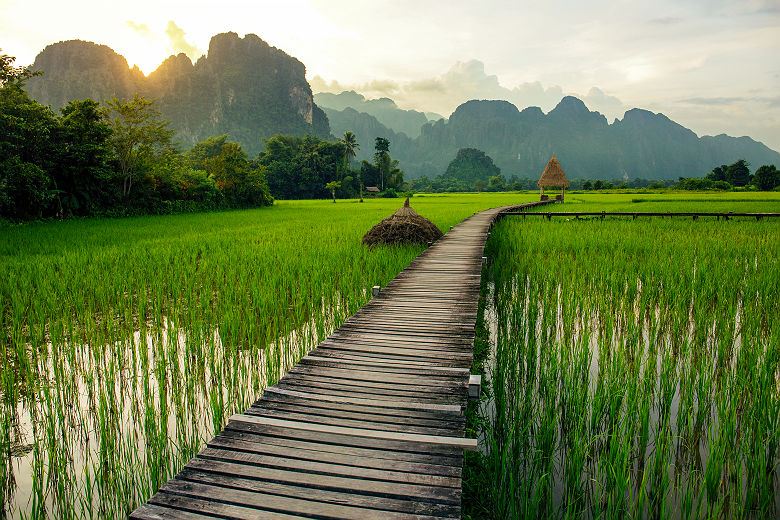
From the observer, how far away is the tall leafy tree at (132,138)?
16.6 metres

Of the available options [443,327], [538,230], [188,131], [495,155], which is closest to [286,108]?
[188,131]

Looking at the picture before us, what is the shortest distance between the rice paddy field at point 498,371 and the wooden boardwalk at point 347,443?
390 millimetres

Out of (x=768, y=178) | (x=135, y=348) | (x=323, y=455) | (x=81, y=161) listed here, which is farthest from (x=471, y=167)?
(x=323, y=455)

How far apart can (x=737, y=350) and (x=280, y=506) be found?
3.79 metres

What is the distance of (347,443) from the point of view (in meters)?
1.81

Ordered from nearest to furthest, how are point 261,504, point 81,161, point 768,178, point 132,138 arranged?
1. point 261,504
2. point 81,161
3. point 132,138
4. point 768,178

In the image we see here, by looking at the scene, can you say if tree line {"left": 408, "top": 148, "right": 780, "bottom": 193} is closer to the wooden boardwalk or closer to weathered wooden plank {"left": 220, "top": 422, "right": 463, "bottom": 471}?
the wooden boardwalk

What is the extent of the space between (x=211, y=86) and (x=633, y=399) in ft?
354

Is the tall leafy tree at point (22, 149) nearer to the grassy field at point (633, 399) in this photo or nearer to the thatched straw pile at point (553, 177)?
the grassy field at point (633, 399)

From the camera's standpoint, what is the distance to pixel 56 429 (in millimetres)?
2400

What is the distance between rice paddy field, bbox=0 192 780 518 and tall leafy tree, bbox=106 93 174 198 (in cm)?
1184

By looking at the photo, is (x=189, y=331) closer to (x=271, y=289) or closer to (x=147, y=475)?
(x=271, y=289)

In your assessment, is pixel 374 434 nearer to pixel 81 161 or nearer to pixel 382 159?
pixel 81 161

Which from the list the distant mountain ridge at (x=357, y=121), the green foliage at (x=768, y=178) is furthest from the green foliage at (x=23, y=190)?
the distant mountain ridge at (x=357, y=121)
